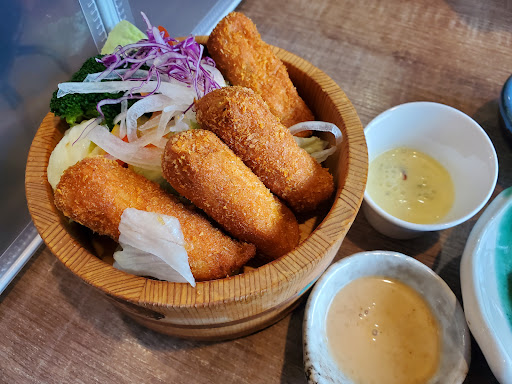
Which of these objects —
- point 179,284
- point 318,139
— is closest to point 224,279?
point 179,284

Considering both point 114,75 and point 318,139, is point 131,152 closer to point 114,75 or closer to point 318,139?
point 114,75

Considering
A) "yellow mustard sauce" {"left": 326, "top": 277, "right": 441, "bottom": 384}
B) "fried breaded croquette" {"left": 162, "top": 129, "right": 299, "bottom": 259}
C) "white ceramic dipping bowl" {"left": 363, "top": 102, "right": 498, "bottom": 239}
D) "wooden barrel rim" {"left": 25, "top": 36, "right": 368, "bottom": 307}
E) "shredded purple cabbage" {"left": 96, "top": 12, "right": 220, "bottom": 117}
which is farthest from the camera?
"white ceramic dipping bowl" {"left": 363, "top": 102, "right": 498, "bottom": 239}

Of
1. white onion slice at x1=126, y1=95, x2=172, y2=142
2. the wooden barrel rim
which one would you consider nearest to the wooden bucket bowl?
the wooden barrel rim

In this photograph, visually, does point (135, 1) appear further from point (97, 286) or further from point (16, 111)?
point (97, 286)

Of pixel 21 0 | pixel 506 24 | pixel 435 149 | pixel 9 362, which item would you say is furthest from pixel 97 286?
pixel 506 24

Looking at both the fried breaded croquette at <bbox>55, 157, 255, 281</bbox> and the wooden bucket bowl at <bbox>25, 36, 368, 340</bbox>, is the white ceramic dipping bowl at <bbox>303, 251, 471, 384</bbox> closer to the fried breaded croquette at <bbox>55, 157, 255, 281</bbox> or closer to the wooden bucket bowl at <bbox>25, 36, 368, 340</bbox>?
the wooden bucket bowl at <bbox>25, 36, 368, 340</bbox>
